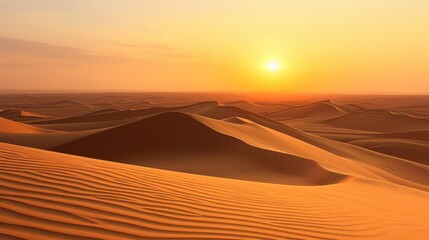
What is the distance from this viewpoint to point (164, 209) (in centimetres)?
357

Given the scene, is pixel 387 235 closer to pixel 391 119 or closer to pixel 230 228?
pixel 230 228

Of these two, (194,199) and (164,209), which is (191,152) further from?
(164,209)

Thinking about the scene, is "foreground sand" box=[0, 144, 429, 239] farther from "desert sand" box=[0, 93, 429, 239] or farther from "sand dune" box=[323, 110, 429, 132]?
"sand dune" box=[323, 110, 429, 132]

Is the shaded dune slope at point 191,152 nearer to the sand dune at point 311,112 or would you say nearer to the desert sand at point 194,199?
the desert sand at point 194,199

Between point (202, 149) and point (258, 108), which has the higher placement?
point (258, 108)

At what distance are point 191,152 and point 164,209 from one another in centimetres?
671

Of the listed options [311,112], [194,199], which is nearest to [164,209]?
[194,199]

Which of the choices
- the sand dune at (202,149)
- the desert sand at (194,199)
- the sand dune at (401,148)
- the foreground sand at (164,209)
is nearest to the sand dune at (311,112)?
the sand dune at (401,148)

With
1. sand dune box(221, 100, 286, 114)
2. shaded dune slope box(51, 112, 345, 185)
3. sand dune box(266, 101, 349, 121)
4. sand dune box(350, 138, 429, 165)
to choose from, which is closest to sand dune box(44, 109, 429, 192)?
shaded dune slope box(51, 112, 345, 185)

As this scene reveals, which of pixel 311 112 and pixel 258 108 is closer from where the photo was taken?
pixel 311 112

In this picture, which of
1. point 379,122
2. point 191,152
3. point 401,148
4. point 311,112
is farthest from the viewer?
point 311,112

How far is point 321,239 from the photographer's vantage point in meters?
3.45

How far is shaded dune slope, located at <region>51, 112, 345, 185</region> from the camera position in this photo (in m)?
8.34

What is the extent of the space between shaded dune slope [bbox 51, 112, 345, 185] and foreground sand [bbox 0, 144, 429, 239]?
2588 millimetres
